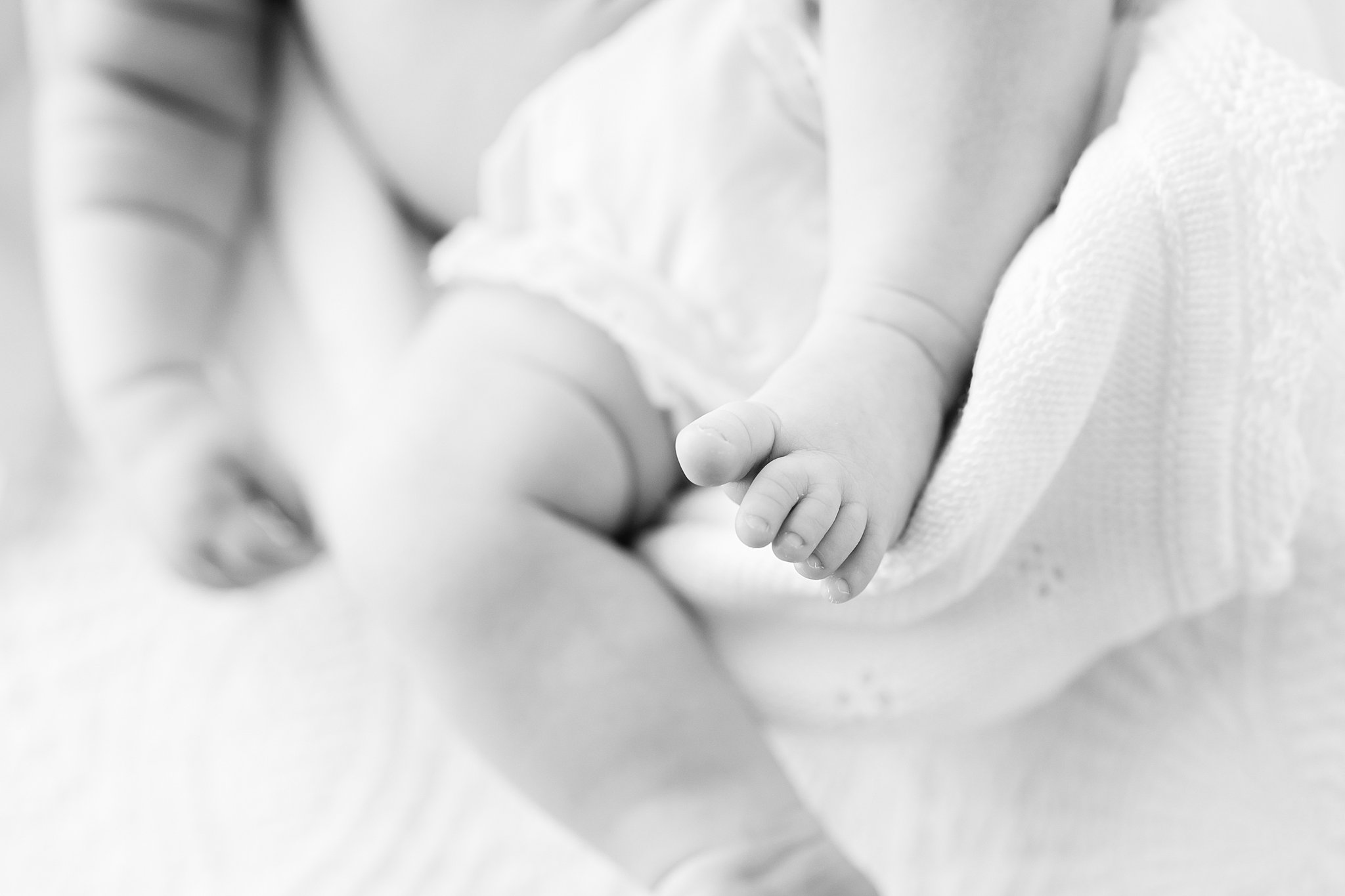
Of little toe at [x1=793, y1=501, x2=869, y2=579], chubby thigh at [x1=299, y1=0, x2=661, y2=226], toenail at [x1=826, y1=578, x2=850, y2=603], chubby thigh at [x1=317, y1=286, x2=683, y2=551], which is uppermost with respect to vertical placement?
little toe at [x1=793, y1=501, x2=869, y2=579]

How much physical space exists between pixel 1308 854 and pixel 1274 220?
0.27 metres

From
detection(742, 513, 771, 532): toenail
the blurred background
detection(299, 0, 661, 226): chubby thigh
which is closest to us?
detection(742, 513, 771, 532): toenail

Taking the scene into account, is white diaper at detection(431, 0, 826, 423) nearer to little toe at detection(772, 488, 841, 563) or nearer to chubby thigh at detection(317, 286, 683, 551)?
chubby thigh at detection(317, 286, 683, 551)

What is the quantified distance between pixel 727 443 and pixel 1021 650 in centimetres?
22

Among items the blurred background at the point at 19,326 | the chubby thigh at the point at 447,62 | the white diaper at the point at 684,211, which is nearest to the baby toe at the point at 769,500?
the white diaper at the point at 684,211

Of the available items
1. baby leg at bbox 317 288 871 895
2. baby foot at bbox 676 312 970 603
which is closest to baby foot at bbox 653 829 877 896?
baby leg at bbox 317 288 871 895

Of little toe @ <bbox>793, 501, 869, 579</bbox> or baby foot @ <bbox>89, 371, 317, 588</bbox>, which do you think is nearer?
little toe @ <bbox>793, 501, 869, 579</bbox>

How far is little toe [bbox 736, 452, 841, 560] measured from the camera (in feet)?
1.04

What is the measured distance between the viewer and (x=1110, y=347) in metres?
0.41

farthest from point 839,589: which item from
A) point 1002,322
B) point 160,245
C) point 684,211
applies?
point 160,245

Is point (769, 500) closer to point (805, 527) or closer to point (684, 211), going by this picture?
point (805, 527)

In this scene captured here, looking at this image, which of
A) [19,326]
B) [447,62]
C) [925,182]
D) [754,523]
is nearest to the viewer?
[754,523]

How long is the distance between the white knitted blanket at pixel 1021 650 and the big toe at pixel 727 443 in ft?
0.28

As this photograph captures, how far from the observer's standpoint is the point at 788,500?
1.07ft
